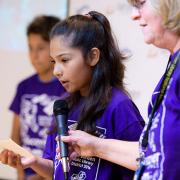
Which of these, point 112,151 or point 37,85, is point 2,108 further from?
point 112,151

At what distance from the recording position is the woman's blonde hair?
124 cm

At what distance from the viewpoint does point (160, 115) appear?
1220 mm

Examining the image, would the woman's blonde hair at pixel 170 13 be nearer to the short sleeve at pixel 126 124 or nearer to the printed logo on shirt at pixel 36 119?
the short sleeve at pixel 126 124

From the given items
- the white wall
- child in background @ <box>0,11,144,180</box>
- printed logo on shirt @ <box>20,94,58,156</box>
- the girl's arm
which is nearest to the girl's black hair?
child in background @ <box>0,11,144,180</box>

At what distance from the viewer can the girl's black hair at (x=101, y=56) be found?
5.29 feet

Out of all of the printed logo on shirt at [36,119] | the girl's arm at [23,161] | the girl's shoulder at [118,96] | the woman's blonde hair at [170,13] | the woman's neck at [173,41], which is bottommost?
the printed logo on shirt at [36,119]

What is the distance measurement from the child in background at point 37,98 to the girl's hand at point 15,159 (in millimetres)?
915

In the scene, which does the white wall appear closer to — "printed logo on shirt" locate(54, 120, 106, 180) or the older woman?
"printed logo on shirt" locate(54, 120, 106, 180)

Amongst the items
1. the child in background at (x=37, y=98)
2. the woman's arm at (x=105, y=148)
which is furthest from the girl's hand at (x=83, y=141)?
the child in background at (x=37, y=98)

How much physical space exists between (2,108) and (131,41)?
1.16m

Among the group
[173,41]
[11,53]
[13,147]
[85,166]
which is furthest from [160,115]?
[11,53]

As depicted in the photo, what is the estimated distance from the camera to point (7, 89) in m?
3.60

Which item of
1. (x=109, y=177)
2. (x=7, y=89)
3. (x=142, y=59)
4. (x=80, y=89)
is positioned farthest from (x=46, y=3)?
(x=109, y=177)

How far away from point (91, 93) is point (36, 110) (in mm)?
1151
